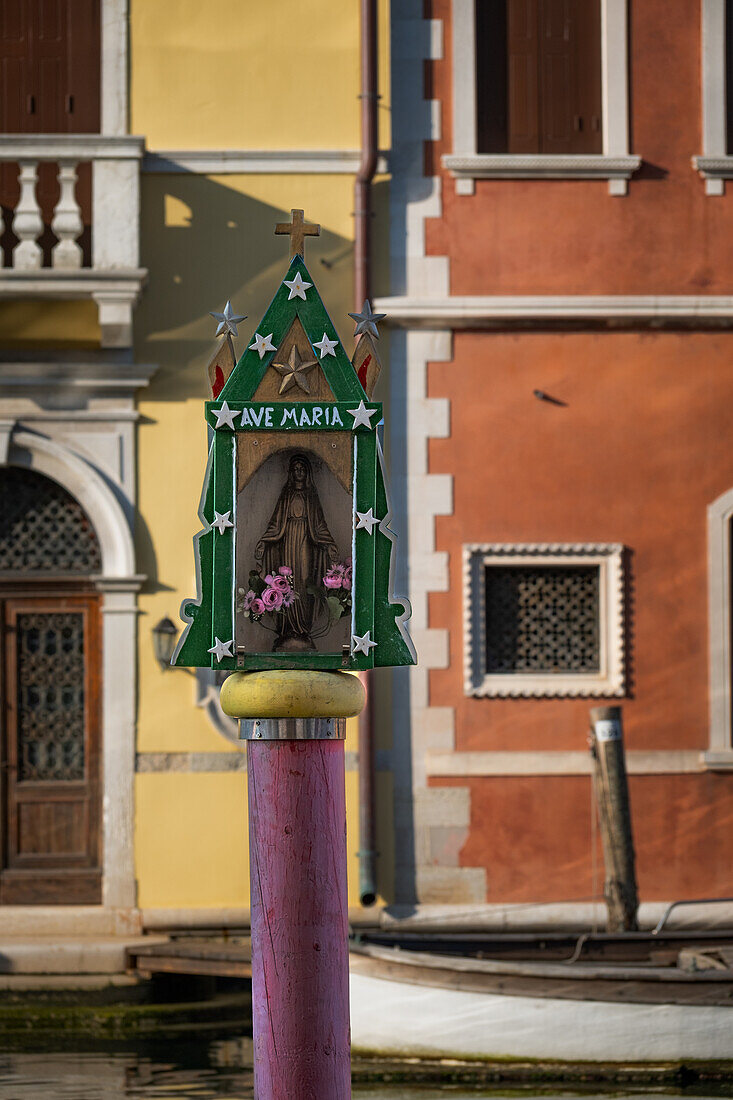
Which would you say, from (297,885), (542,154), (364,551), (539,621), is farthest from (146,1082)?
(542,154)

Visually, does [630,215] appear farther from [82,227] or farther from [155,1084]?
[155,1084]

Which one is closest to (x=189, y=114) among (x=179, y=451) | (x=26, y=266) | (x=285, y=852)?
(x=26, y=266)

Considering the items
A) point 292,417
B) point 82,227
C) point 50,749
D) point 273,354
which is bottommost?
point 50,749

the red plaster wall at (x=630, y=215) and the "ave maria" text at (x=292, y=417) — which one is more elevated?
the red plaster wall at (x=630, y=215)

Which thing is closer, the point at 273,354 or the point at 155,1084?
the point at 273,354

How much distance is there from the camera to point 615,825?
9.12 metres

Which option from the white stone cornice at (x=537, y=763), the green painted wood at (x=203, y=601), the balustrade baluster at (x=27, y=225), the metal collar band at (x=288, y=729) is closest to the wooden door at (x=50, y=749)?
the balustrade baluster at (x=27, y=225)

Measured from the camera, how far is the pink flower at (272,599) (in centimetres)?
363

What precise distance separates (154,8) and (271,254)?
1.80 metres

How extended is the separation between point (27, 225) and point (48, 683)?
2.96 meters

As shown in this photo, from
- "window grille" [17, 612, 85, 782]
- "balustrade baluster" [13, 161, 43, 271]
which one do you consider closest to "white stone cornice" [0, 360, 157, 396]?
"balustrade baluster" [13, 161, 43, 271]

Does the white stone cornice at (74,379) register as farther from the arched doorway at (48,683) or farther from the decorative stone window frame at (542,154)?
the decorative stone window frame at (542,154)

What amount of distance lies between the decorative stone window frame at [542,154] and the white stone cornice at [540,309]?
30.4 inches

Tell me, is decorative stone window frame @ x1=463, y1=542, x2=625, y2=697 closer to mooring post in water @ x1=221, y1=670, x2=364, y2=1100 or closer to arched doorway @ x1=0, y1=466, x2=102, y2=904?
arched doorway @ x1=0, y1=466, x2=102, y2=904
